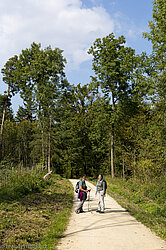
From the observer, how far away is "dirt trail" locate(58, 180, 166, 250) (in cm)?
624

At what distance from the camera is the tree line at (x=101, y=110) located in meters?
16.8

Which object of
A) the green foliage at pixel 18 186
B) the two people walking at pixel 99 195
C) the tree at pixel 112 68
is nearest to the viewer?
the two people walking at pixel 99 195

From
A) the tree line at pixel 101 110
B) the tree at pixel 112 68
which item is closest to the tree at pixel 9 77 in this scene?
the tree line at pixel 101 110

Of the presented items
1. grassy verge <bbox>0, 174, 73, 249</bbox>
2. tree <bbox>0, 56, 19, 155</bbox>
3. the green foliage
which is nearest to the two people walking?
grassy verge <bbox>0, 174, 73, 249</bbox>

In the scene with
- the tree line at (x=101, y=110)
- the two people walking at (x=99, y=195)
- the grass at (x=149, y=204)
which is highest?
the tree line at (x=101, y=110)

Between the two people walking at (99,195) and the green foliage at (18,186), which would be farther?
the green foliage at (18,186)

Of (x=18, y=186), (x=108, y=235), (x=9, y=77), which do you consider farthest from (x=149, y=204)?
(x=9, y=77)

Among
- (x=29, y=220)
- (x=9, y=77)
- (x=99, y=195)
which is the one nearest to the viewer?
(x=29, y=220)

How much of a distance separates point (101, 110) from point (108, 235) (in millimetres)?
21605

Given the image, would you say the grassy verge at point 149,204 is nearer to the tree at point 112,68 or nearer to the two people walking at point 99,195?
the two people walking at point 99,195

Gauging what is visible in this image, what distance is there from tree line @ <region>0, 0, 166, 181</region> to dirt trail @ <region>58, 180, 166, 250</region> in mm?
7844

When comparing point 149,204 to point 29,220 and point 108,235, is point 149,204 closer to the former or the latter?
point 108,235

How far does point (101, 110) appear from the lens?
28031 millimetres

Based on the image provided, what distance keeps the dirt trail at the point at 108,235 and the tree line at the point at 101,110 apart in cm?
784
